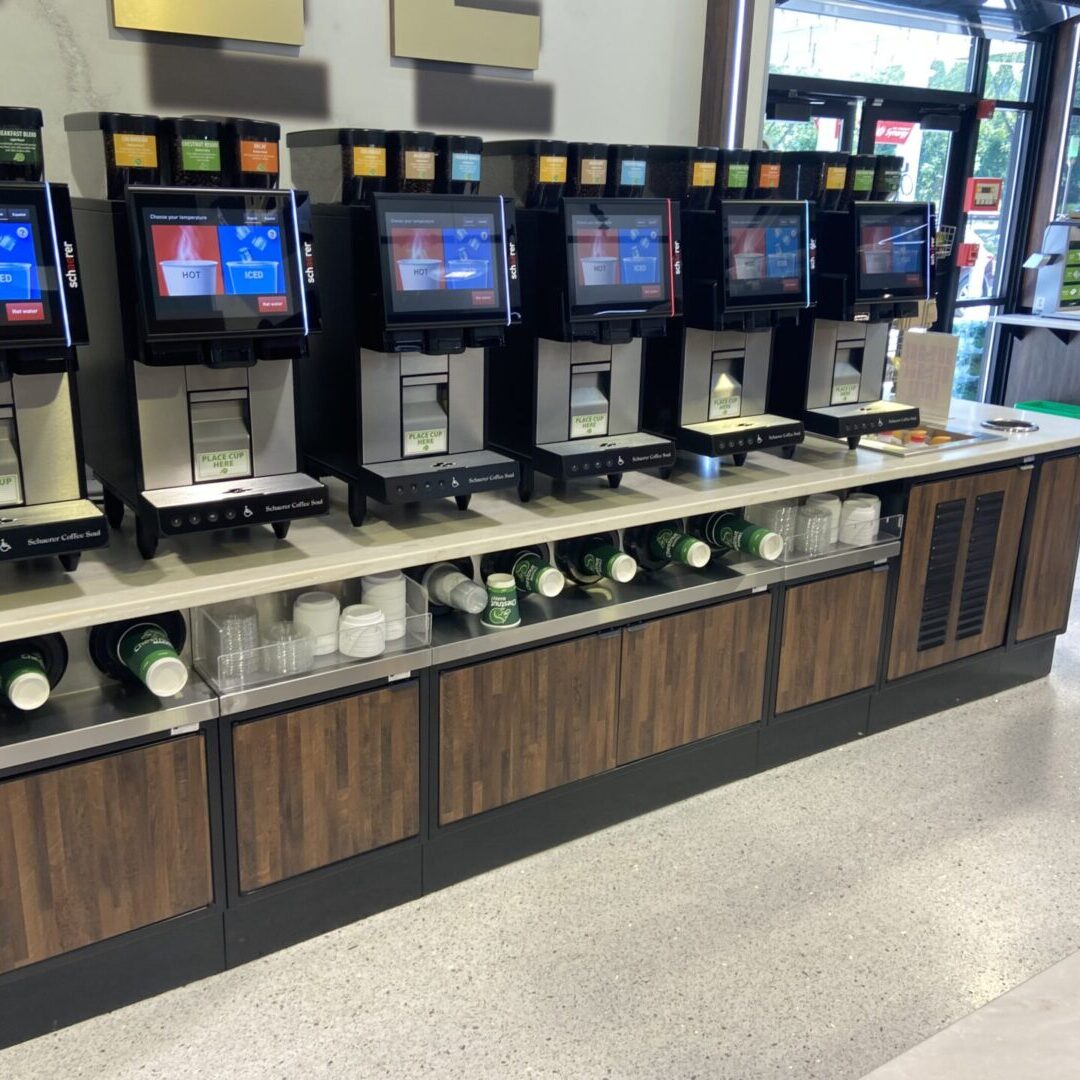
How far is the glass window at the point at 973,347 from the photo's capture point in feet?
24.3

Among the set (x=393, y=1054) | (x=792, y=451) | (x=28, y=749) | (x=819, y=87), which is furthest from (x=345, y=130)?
(x=819, y=87)

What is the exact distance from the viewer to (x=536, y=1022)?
2174 mm

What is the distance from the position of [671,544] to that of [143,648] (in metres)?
1.32

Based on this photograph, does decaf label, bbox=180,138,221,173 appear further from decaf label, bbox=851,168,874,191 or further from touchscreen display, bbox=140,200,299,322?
decaf label, bbox=851,168,874,191

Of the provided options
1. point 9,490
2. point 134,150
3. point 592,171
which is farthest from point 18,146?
point 592,171

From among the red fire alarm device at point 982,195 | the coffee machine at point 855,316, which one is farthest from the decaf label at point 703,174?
the red fire alarm device at point 982,195

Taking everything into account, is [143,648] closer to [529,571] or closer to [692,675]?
[529,571]

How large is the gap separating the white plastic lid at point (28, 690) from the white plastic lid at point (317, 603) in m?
0.53

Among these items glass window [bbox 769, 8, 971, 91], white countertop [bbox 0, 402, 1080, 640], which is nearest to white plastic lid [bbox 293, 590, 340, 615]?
white countertop [bbox 0, 402, 1080, 640]

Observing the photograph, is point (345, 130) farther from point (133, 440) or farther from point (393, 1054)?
point (393, 1054)

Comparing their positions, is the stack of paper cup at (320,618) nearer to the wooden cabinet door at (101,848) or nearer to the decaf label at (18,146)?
the wooden cabinet door at (101,848)

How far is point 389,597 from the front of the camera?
2.35 m

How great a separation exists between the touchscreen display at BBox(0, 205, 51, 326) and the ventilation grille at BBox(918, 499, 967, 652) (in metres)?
2.53

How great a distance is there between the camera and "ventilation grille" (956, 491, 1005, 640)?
3.41 m
